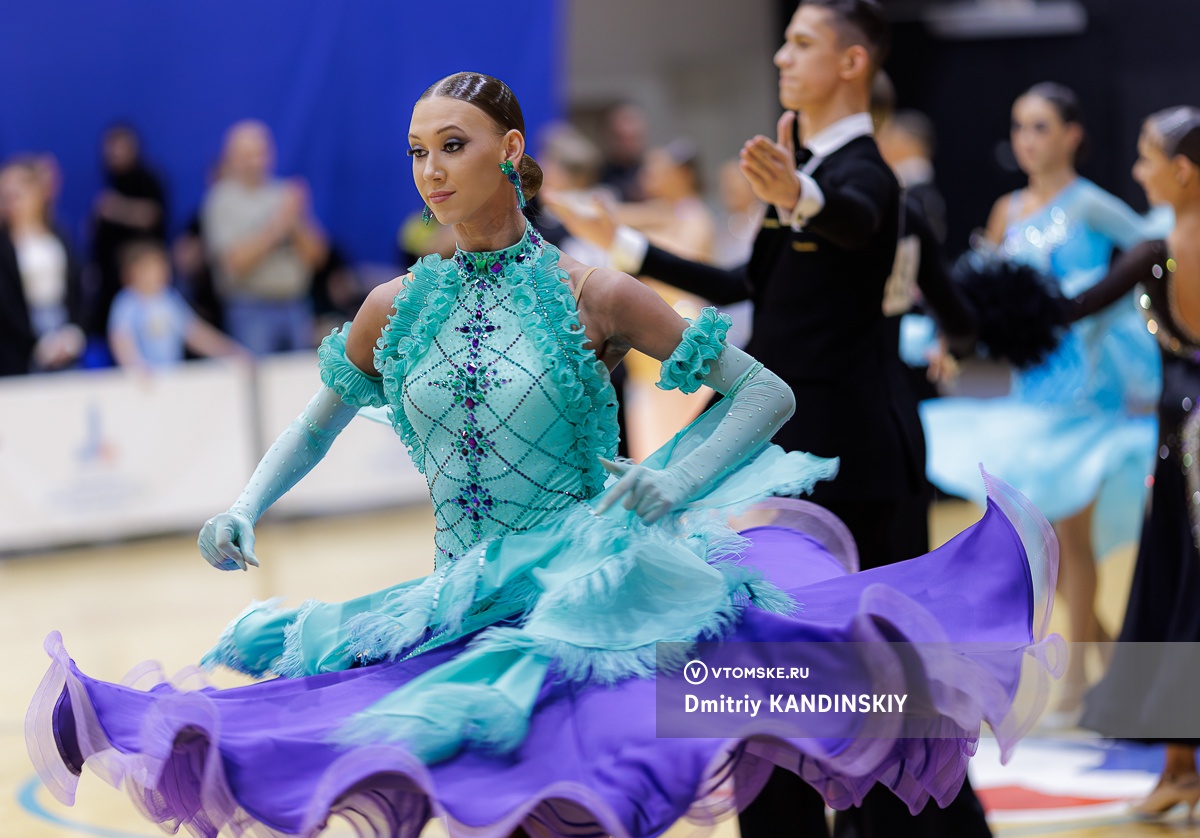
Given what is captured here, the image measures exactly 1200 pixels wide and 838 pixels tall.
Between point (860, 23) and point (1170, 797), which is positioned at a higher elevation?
point (860, 23)

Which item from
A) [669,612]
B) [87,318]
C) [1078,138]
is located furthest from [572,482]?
[87,318]

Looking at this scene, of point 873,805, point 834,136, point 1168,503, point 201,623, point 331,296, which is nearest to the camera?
point 873,805

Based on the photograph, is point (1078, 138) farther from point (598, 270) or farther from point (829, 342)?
point (598, 270)

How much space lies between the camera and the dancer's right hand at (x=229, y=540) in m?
2.93

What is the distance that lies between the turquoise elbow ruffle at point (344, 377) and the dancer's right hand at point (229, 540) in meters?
0.32

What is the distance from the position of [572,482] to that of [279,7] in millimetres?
10358

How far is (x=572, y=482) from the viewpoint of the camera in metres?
2.96

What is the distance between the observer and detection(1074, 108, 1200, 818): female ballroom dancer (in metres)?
4.77

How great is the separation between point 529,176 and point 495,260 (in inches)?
8.0

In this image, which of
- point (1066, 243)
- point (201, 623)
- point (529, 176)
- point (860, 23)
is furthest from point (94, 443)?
point (529, 176)

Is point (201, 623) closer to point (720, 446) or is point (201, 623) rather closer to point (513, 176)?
point (513, 176)

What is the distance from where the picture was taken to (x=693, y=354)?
2.88m

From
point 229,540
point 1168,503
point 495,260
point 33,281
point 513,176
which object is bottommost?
point 1168,503

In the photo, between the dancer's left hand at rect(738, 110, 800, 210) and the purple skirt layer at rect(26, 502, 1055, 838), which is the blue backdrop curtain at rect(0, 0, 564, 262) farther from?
the purple skirt layer at rect(26, 502, 1055, 838)
